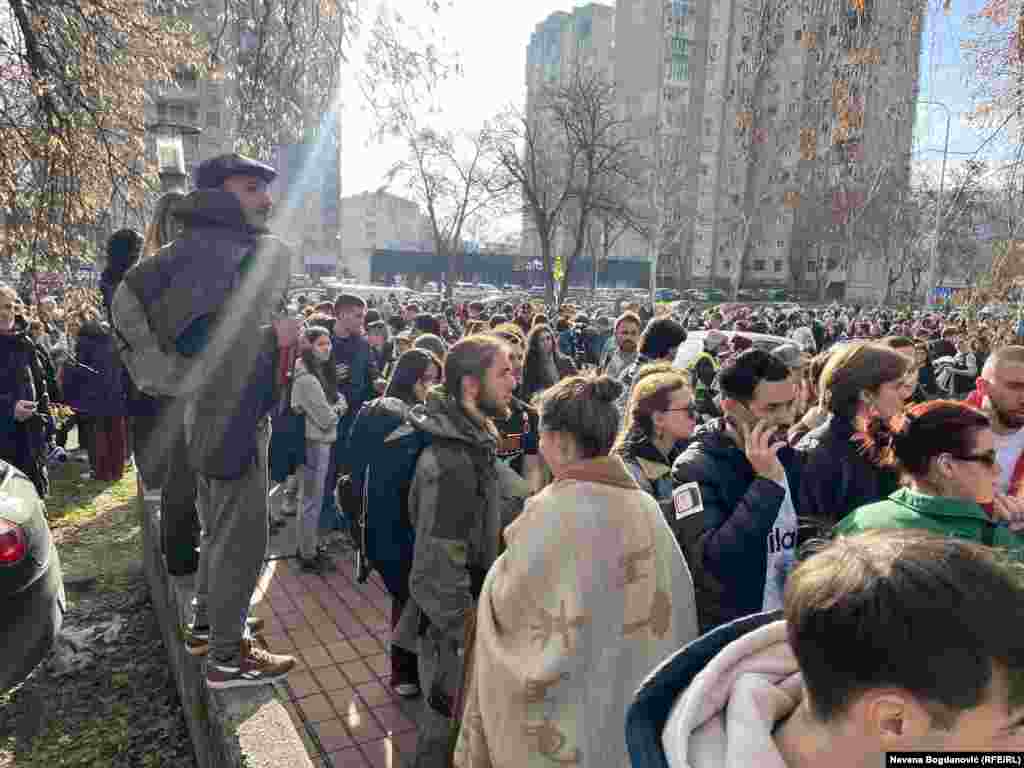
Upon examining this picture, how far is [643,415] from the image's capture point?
3.08m

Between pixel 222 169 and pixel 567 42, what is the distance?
95589mm

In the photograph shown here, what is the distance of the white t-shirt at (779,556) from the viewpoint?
243 centimetres

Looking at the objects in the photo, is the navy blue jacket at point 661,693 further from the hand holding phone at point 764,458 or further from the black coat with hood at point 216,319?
the black coat with hood at point 216,319

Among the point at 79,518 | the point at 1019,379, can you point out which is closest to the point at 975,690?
the point at 1019,379

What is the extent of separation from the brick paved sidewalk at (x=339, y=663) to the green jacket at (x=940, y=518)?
88.4 inches

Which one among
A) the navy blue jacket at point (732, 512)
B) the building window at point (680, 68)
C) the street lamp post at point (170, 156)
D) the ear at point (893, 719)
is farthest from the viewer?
the building window at point (680, 68)

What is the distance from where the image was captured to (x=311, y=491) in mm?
5160

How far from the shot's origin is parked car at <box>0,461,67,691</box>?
338 centimetres

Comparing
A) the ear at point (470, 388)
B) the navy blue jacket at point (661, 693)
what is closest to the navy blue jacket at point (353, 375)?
the ear at point (470, 388)

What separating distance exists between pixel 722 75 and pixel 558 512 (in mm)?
73751

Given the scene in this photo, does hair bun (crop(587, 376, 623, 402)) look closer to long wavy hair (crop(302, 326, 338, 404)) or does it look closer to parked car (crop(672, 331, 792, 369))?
long wavy hair (crop(302, 326, 338, 404))

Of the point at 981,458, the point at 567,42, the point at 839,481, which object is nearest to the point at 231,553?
the point at 839,481

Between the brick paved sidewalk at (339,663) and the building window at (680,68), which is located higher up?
the building window at (680,68)

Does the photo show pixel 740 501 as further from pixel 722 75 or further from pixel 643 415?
pixel 722 75
